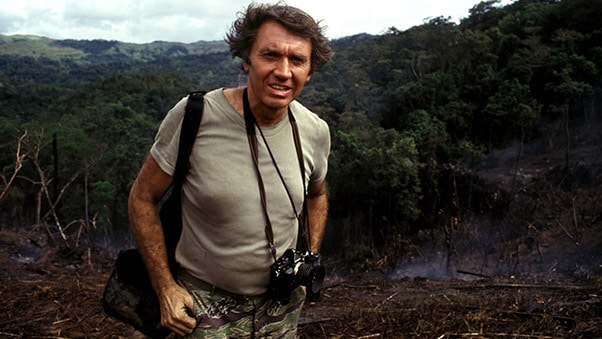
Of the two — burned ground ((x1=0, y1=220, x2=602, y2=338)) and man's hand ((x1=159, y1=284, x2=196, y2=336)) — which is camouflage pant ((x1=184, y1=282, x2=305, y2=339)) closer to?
man's hand ((x1=159, y1=284, x2=196, y2=336))

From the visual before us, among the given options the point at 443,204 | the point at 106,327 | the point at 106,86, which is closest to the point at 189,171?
the point at 106,327

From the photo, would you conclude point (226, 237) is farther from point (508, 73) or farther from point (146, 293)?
point (508, 73)

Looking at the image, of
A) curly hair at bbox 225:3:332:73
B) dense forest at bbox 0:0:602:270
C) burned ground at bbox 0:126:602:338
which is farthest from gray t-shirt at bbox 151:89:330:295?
dense forest at bbox 0:0:602:270

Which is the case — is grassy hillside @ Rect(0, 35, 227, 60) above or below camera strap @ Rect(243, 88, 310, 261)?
above

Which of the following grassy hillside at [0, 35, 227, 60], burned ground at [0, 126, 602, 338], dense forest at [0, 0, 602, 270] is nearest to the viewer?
burned ground at [0, 126, 602, 338]

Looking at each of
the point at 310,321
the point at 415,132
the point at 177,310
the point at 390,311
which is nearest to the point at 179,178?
the point at 177,310

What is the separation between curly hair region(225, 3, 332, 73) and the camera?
4.76 ft

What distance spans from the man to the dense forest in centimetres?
1354

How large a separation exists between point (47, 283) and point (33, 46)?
149612mm

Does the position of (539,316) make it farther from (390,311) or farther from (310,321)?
(310,321)

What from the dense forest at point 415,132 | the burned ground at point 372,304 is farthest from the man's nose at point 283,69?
the dense forest at point 415,132

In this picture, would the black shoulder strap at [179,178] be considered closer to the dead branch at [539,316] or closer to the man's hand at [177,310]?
the man's hand at [177,310]

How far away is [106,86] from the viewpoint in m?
45.9

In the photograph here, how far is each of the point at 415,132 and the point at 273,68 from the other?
23304 millimetres
